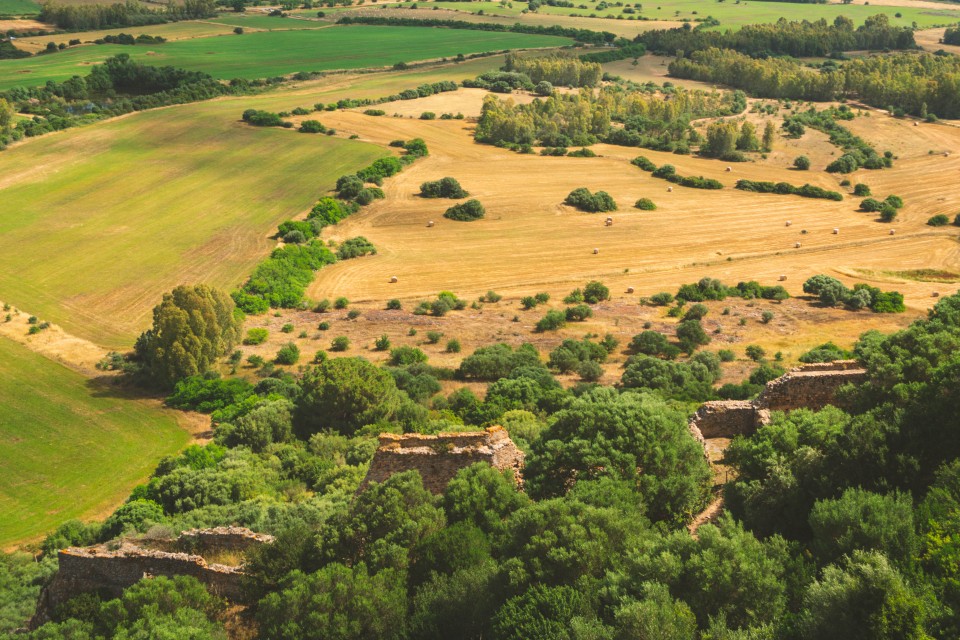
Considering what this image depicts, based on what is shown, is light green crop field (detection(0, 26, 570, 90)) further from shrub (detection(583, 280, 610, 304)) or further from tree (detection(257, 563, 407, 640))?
tree (detection(257, 563, 407, 640))

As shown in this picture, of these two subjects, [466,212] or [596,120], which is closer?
[466,212]

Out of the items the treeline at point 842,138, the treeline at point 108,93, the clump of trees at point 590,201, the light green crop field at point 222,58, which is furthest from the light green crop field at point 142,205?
the treeline at point 842,138

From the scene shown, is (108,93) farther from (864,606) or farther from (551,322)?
(864,606)

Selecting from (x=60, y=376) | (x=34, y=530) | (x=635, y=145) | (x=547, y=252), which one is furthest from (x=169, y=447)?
(x=635, y=145)

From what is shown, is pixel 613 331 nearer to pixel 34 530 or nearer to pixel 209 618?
pixel 34 530

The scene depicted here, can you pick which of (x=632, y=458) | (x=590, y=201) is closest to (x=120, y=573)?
(x=632, y=458)
